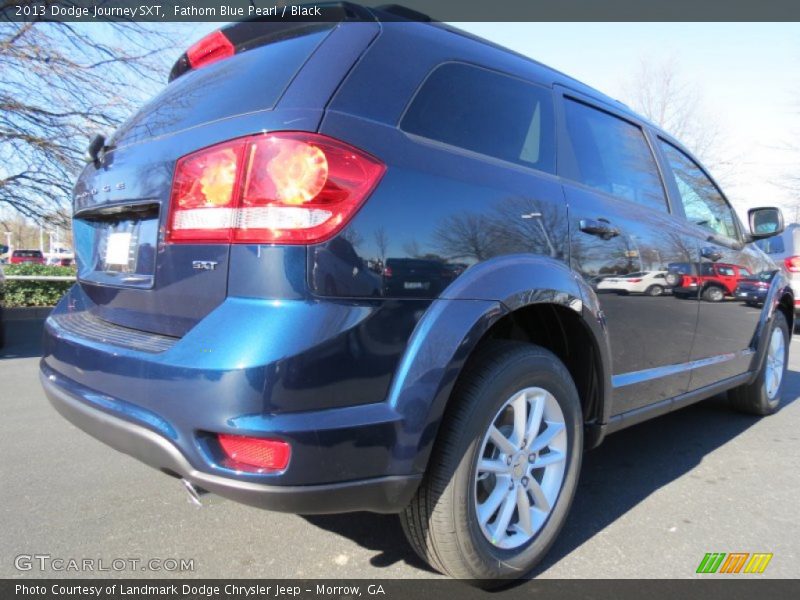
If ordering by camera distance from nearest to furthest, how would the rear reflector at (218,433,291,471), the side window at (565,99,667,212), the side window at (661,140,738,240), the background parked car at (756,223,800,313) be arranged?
the rear reflector at (218,433,291,471) → the side window at (565,99,667,212) → the side window at (661,140,738,240) → the background parked car at (756,223,800,313)

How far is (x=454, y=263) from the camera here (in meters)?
1.85

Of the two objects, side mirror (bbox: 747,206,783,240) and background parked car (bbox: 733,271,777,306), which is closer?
background parked car (bbox: 733,271,777,306)

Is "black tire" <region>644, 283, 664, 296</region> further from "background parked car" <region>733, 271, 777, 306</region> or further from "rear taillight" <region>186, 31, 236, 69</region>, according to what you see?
"rear taillight" <region>186, 31, 236, 69</region>

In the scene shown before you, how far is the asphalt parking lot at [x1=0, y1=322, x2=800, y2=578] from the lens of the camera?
2246mm

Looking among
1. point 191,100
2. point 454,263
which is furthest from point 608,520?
point 191,100

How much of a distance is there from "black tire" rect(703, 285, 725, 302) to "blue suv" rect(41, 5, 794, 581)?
870 millimetres

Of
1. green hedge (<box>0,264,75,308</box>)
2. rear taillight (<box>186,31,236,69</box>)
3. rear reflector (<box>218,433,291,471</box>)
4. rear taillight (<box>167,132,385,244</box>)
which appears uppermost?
rear taillight (<box>186,31,236,69</box>)

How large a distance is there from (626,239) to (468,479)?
1.38 meters

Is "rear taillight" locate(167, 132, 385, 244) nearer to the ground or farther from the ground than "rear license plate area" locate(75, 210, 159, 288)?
farther from the ground

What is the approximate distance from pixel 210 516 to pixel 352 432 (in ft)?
4.29

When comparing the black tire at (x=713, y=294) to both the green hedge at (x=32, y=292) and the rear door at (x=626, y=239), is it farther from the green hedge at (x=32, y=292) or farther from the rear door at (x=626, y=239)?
the green hedge at (x=32, y=292)

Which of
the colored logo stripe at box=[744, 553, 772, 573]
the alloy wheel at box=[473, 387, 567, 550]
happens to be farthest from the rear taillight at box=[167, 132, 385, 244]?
the colored logo stripe at box=[744, 553, 772, 573]

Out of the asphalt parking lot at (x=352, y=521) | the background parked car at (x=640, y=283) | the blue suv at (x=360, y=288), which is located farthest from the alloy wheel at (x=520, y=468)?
the background parked car at (x=640, y=283)

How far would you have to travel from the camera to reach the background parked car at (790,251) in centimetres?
991
